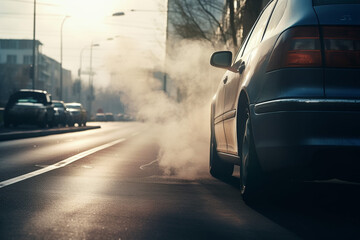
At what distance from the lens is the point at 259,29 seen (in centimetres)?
602

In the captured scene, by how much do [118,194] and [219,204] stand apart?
1042 millimetres

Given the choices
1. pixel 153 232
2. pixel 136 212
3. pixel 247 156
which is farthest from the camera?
pixel 247 156

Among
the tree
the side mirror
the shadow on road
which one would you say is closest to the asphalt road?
the shadow on road

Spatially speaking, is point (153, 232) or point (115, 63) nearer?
point (153, 232)

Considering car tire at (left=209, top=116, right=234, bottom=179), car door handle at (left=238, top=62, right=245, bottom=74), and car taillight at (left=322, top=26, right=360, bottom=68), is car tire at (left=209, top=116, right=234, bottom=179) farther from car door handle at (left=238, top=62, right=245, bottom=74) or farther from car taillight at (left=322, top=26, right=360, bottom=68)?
car taillight at (left=322, top=26, right=360, bottom=68)

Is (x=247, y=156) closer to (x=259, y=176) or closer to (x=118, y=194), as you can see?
(x=259, y=176)

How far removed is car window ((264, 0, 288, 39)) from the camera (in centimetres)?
501

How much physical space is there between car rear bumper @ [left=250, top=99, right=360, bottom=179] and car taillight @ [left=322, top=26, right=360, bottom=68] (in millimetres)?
296

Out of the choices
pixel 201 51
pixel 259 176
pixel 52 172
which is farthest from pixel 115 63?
pixel 259 176

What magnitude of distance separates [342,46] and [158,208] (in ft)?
6.56

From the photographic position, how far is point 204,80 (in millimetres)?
26719

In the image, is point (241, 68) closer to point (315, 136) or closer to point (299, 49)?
point (299, 49)

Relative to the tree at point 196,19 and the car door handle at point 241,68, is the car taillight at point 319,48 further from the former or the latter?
the tree at point 196,19

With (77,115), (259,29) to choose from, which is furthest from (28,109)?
(259,29)
